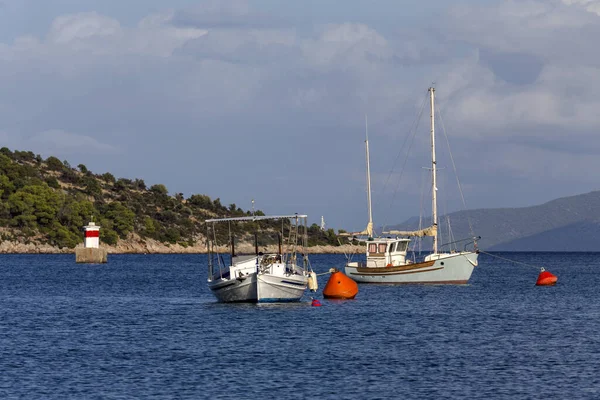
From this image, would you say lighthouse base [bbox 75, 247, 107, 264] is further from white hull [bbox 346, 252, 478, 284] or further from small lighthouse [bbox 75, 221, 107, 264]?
white hull [bbox 346, 252, 478, 284]

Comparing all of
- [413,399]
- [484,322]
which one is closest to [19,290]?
[484,322]

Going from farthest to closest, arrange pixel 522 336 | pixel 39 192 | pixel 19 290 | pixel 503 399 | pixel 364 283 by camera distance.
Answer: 1. pixel 39 192
2. pixel 364 283
3. pixel 19 290
4. pixel 522 336
5. pixel 503 399

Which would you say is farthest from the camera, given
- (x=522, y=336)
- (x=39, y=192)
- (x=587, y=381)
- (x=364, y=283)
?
(x=39, y=192)

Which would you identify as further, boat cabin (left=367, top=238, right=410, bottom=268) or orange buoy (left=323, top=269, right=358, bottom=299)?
boat cabin (left=367, top=238, right=410, bottom=268)

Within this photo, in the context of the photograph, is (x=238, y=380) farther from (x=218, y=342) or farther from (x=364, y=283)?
(x=364, y=283)

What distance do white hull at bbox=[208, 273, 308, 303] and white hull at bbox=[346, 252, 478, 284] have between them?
26267 millimetres

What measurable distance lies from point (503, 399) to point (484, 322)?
2638cm

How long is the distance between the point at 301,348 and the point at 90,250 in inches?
4397

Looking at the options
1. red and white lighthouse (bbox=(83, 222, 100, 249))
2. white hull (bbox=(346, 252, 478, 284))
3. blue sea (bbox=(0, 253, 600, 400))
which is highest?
red and white lighthouse (bbox=(83, 222, 100, 249))

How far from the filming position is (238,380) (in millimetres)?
36969

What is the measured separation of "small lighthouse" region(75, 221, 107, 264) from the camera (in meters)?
152

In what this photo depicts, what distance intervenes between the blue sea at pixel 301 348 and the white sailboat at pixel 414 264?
325 inches

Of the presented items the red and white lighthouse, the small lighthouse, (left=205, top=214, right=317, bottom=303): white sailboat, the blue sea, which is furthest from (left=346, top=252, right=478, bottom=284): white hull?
the red and white lighthouse

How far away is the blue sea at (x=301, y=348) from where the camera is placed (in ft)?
116
